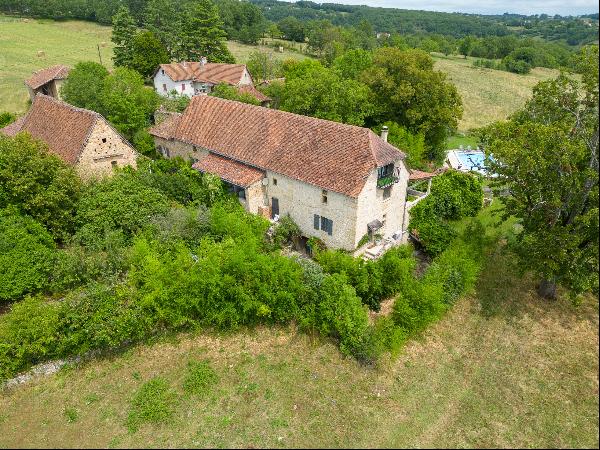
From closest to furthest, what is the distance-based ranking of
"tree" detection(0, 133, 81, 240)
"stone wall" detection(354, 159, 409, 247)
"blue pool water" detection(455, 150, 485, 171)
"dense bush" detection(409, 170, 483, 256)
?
1. "tree" detection(0, 133, 81, 240)
2. "stone wall" detection(354, 159, 409, 247)
3. "dense bush" detection(409, 170, 483, 256)
4. "blue pool water" detection(455, 150, 485, 171)

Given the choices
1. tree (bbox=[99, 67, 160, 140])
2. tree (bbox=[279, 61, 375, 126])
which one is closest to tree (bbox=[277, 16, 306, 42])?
tree (bbox=[279, 61, 375, 126])

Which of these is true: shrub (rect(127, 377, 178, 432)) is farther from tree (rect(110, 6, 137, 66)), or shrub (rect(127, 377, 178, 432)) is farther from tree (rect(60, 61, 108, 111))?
tree (rect(110, 6, 137, 66))

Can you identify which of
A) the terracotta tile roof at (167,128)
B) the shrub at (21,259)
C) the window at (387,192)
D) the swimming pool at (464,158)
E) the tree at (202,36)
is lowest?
the swimming pool at (464,158)

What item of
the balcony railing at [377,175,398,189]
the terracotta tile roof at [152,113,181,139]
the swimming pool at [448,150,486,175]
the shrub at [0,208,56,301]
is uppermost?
the terracotta tile roof at [152,113,181,139]

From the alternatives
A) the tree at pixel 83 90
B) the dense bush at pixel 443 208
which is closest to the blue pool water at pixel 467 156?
the dense bush at pixel 443 208

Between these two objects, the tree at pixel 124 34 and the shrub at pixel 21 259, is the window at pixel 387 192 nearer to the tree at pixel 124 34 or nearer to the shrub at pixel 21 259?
the shrub at pixel 21 259

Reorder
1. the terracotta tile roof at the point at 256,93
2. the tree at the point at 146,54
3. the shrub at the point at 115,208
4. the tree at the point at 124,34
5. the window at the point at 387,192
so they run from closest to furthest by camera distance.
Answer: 1. the shrub at the point at 115,208
2. the window at the point at 387,192
3. the terracotta tile roof at the point at 256,93
4. the tree at the point at 146,54
5. the tree at the point at 124,34

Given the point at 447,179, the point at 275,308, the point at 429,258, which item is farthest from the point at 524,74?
the point at 275,308
